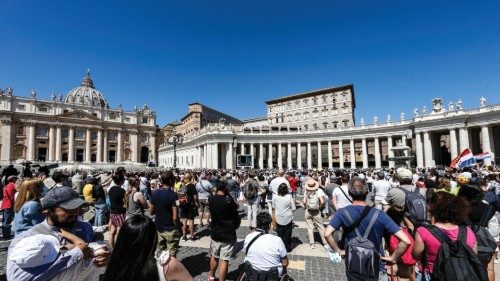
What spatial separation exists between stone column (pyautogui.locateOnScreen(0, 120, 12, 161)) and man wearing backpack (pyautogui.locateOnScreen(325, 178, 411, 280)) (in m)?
77.7

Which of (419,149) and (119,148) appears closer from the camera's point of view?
(419,149)

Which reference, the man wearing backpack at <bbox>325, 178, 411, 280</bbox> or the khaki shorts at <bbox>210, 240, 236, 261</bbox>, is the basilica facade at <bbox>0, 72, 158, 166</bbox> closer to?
the khaki shorts at <bbox>210, 240, 236, 261</bbox>

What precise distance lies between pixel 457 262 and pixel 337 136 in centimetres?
5325

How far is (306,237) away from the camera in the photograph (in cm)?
875

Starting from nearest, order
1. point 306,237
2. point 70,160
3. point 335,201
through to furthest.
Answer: point 335,201 < point 306,237 < point 70,160

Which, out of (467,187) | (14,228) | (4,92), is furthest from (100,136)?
(467,187)

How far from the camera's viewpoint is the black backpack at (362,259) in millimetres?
2977

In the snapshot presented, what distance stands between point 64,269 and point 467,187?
556 cm

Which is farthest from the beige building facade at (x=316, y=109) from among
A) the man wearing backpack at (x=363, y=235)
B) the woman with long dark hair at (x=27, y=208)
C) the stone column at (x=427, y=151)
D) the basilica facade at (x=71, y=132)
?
the woman with long dark hair at (x=27, y=208)

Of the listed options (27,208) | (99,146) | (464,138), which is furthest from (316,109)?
(27,208)

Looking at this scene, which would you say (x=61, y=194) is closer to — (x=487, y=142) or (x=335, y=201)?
(x=335, y=201)

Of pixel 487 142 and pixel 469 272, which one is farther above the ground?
pixel 487 142

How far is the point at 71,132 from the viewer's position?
6669 cm

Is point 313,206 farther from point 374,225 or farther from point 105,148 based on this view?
point 105,148
